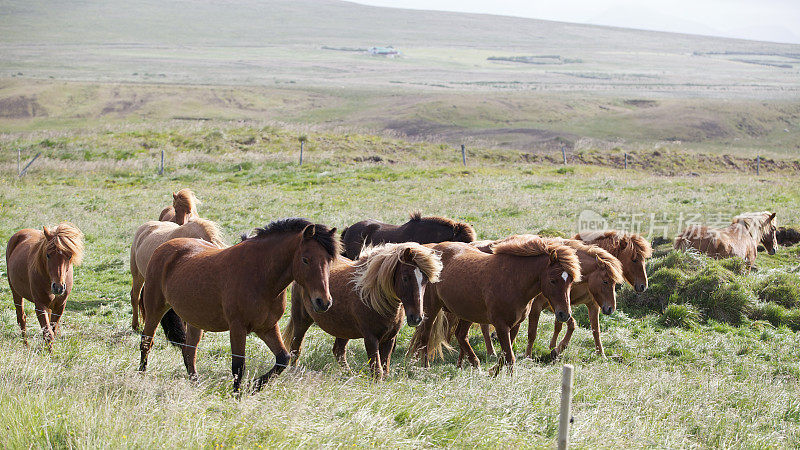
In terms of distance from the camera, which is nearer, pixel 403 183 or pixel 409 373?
pixel 409 373

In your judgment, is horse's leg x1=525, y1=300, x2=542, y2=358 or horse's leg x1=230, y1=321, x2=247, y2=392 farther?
horse's leg x1=525, y1=300, x2=542, y2=358

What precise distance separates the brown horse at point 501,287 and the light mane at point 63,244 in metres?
4.76

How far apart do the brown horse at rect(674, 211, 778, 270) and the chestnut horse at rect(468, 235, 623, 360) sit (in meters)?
5.11

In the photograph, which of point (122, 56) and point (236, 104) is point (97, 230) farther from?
Result: point (122, 56)

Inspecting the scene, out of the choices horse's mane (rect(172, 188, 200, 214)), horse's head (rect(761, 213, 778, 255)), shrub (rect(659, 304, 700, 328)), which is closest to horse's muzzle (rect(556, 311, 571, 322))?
shrub (rect(659, 304, 700, 328))

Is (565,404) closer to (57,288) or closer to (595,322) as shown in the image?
(595,322)

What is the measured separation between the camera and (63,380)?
243 inches

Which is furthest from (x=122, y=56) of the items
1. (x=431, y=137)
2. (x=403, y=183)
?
(x=403, y=183)

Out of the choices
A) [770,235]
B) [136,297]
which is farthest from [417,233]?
[770,235]

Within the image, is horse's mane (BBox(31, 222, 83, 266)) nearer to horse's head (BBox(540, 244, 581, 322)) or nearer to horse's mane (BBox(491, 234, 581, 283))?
horse's mane (BBox(491, 234, 581, 283))

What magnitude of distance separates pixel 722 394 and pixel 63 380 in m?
6.93

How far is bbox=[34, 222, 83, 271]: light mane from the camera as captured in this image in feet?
28.1

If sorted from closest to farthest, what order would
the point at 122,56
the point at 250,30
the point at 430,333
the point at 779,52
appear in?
the point at 430,333 < the point at 122,56 < the point at 779,52 < the point at 250,30

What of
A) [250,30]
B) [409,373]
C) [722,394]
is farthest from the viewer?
[250,30]
